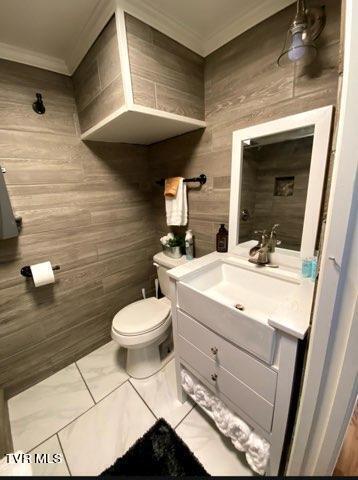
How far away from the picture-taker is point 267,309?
103 centimetres

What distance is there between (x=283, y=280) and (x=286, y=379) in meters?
0.46

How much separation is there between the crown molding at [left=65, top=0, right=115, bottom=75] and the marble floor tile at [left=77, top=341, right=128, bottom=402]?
2174mm

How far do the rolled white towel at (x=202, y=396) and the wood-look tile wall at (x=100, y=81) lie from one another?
63.0 inches

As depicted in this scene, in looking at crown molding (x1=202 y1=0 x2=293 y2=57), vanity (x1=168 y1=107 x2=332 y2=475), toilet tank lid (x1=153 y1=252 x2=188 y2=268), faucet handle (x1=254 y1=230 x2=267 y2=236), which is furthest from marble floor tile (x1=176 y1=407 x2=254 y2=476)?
crown molding (x1=202 y1=0 x2=293 y2=57)

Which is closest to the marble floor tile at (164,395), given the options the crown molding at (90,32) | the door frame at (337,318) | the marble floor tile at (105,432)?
the marble floor tile at (105,432)

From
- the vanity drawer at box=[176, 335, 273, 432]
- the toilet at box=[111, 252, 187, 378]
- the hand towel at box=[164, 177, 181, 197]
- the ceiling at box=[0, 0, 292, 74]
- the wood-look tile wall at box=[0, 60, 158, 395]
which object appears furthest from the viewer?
the hand towel at box=[164, 177, 181, 197]

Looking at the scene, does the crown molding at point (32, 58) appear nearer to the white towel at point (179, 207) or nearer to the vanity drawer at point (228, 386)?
the white towel at point (179, 207)

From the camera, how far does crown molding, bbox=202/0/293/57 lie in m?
0.98

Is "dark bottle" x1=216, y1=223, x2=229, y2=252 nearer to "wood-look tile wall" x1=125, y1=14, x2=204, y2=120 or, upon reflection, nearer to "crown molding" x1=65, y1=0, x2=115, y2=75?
"wood-look tile wall" x1=125, y1=14, x2=204, y2=120

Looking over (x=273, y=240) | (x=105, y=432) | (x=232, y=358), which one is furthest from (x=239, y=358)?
(x=105, y=432)

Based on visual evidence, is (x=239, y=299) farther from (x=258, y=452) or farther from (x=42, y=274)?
(x=42, y=274)

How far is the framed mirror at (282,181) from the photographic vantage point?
0.99m

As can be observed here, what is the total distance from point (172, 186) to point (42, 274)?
1102mm

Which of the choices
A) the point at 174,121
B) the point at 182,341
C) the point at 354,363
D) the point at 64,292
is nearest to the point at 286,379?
the point at 354,363
